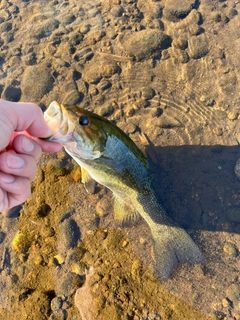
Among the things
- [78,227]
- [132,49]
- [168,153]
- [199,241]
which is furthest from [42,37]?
[199,241]

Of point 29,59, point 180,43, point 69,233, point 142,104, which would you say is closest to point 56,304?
point 69,233

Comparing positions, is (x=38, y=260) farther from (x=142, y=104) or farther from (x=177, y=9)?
(x=177, y=9)

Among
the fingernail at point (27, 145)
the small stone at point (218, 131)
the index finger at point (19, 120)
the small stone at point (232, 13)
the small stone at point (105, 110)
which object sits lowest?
the small stone at point (218, 131)

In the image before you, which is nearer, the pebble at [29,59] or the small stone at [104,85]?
the small stone at [104,85]

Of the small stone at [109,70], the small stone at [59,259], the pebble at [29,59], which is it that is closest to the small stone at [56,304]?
the small stone at [59,259]

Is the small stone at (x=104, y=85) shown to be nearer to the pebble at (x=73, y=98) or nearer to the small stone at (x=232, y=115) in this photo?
the pebble at (x=73, y=98)

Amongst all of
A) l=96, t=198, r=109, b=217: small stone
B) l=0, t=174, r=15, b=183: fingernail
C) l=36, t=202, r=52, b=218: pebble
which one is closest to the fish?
l=96, t=198, r=109, b=217: small stone
